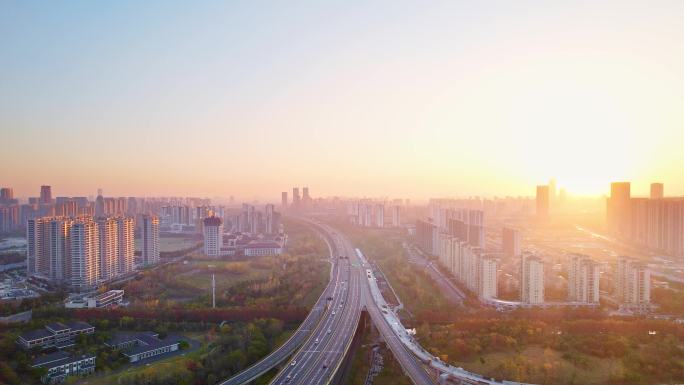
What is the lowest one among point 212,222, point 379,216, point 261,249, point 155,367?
point 155,367

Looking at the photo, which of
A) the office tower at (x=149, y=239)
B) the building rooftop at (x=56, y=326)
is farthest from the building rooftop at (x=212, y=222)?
the building rooftop at (x=56, y=326)

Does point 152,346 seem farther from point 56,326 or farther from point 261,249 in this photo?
point 261,249

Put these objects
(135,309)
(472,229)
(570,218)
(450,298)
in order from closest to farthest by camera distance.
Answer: (135,309) < (450,298) < (472,229) < (570,218)

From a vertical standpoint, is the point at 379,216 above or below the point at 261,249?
above

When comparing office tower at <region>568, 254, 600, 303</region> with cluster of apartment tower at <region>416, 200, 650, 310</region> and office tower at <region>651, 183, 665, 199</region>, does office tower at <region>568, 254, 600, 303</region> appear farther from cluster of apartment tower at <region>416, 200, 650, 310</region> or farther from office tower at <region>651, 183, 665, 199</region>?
office tower at <region>651, 183, 665, 199</region>

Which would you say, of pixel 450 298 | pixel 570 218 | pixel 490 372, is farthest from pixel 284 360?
pixel 570 218

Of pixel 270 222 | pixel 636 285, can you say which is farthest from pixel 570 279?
pixel 270 222

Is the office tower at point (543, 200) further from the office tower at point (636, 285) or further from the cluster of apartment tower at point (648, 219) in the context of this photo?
the office tower at point (636, 285)

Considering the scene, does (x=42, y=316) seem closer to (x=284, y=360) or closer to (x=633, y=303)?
(x=284, y=360)
